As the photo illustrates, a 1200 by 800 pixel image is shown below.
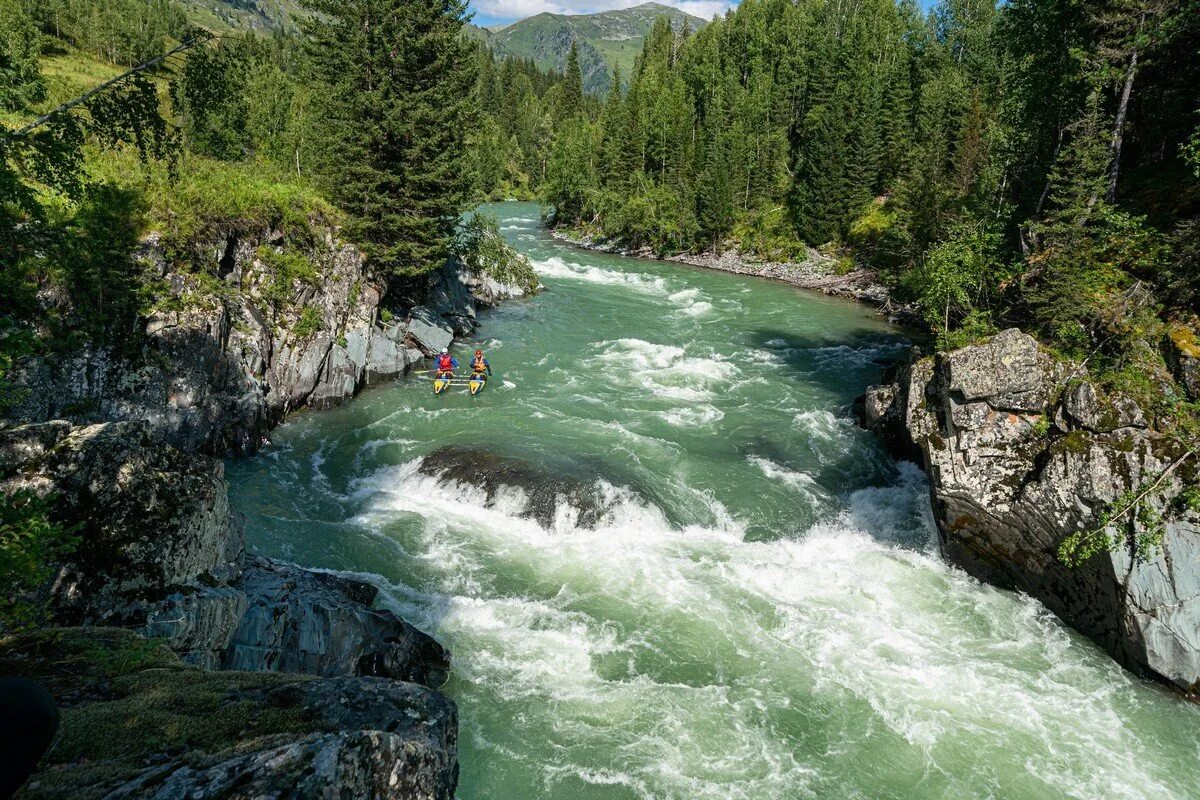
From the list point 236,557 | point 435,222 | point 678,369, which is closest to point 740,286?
point 678,369

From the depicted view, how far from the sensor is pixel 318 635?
9.09 metres

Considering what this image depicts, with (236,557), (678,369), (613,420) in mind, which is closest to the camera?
(236,557)

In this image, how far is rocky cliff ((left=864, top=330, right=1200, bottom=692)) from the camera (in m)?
11.0

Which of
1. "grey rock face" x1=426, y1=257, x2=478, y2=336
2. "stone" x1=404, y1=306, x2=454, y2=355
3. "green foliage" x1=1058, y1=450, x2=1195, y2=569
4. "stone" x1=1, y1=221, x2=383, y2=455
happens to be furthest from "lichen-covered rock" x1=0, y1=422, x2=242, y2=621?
"grey rock face" x1=426, y1=257, x2=478, y2=336

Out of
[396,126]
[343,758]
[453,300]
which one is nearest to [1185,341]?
[343,758]

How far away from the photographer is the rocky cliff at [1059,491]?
1104cm

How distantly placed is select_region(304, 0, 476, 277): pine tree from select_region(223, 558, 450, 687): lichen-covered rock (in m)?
15.9

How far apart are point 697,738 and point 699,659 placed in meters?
1.73

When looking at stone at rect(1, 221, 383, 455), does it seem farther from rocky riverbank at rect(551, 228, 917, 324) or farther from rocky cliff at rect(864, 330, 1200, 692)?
rocky riverbank at rect(551, 228, 917, 324)

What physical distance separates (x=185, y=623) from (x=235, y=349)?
12.3m

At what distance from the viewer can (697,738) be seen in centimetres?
966

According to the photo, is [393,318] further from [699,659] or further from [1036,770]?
[1036,770]

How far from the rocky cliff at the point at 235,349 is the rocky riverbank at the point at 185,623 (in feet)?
0.18

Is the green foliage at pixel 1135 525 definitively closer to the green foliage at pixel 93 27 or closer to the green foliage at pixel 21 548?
the green foliage at pixel 21 548
